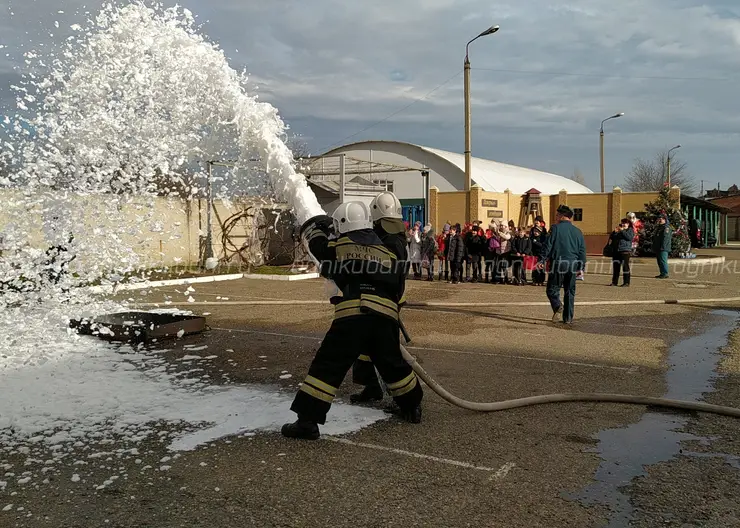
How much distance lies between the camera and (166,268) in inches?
714

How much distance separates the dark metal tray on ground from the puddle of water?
572cm

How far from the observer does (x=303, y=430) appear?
4.68 m

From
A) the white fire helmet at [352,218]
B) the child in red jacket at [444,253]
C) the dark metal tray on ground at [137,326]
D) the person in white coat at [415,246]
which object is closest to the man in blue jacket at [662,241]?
the child in red jacket at [444,253]

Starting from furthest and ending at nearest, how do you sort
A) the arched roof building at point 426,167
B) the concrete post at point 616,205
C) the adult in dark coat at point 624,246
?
the arched roof building at point 426,167
the concrete post at point 616,205
the adult in dark coat at point 624,246

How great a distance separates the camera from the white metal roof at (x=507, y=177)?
139 ft

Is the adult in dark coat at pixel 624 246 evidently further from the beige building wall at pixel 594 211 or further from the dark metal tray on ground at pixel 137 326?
the beige building wall at pixel 594 211

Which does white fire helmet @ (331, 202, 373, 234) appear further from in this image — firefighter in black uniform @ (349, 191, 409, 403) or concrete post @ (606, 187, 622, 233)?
concrete post @ (606, 187, 622, 233)

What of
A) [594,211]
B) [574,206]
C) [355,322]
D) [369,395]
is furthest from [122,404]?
[574,206]

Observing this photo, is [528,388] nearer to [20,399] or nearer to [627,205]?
[20,399]

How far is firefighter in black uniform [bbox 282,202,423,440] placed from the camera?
15.4 ft

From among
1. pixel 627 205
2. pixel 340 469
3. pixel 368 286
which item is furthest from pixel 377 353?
pixel 627 205

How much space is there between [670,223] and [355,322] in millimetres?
25632

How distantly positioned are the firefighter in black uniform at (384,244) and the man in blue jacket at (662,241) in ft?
46.0

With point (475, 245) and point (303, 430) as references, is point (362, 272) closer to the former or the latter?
point (303, 430)
